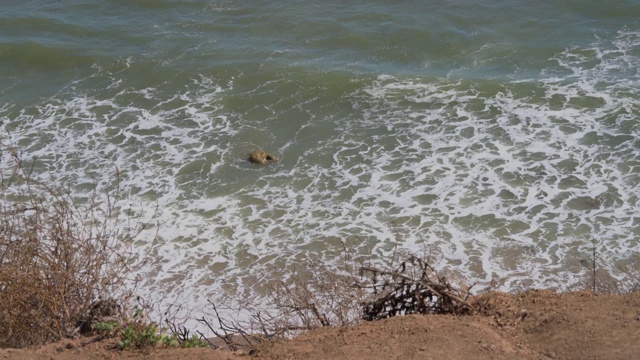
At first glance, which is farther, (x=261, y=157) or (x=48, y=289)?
(x=261, y=157)

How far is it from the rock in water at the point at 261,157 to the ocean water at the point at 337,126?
0.16 metres

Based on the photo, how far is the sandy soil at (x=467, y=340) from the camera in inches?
241

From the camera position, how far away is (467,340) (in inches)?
A: 245

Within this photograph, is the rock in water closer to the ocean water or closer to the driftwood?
the ocean water

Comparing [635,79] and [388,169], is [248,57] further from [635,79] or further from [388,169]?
[635,79]

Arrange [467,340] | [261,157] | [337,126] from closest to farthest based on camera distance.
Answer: [467,340], [261,157], [337,126]

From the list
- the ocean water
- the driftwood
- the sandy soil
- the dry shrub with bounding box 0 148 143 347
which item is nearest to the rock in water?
the ocean water

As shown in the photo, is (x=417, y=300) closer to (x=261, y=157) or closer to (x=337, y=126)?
(x=261, y=157)

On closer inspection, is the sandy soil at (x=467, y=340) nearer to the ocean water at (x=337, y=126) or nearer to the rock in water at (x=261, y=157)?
the ocean water at (x=337, y=126)

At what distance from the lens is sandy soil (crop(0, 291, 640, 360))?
20.1ft

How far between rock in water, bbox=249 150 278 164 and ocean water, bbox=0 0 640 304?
16cm

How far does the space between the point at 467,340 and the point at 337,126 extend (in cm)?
966

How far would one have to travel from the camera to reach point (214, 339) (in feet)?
29.4

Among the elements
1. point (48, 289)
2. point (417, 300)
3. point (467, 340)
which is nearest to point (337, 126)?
point (417, 300)
